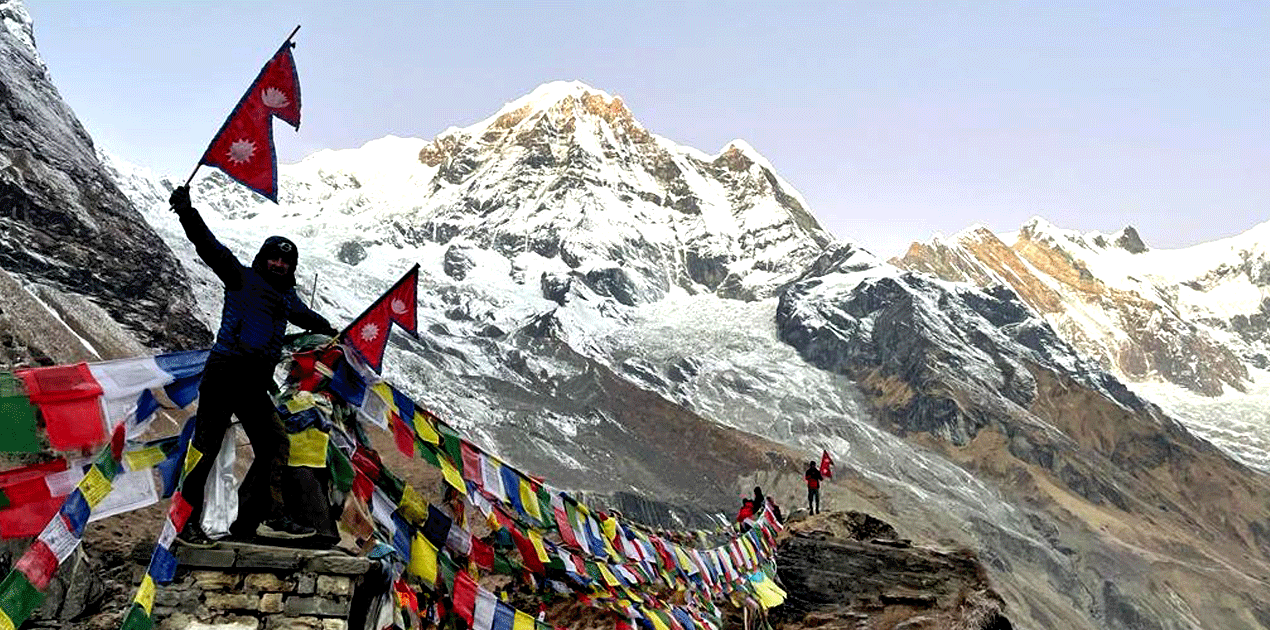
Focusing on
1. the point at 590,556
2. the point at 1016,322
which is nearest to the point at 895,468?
the point at 1016,322

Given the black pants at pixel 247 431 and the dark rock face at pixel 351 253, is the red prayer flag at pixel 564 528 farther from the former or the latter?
Result: the dark rock face at pixel 351 253

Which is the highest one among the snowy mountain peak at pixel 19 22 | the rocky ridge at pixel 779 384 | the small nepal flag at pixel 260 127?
the snowy mountain peak at pixel 19 22

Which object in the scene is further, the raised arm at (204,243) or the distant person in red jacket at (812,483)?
the distant person in red jacket at (812,483)

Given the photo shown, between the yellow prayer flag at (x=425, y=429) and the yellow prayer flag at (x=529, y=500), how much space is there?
114 cm

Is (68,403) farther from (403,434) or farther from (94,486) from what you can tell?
(403,434)

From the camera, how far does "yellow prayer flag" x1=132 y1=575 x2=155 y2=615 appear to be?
5342mm

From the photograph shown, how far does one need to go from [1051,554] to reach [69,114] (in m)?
92.6

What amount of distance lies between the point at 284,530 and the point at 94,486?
1214 millimetres

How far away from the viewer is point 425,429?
7.40 m

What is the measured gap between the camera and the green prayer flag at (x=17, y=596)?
4.95 m

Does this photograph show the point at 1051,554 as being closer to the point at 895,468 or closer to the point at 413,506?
the point at 895,468

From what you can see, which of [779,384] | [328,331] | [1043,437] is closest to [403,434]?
[328,331]

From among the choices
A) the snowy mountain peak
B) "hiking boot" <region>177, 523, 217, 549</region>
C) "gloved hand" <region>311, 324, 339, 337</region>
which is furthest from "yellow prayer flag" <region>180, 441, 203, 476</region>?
the snowy mountain peak

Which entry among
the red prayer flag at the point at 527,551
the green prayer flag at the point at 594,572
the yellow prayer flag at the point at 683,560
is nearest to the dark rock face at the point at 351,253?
the yellow prayer flag at the point at 683,560
